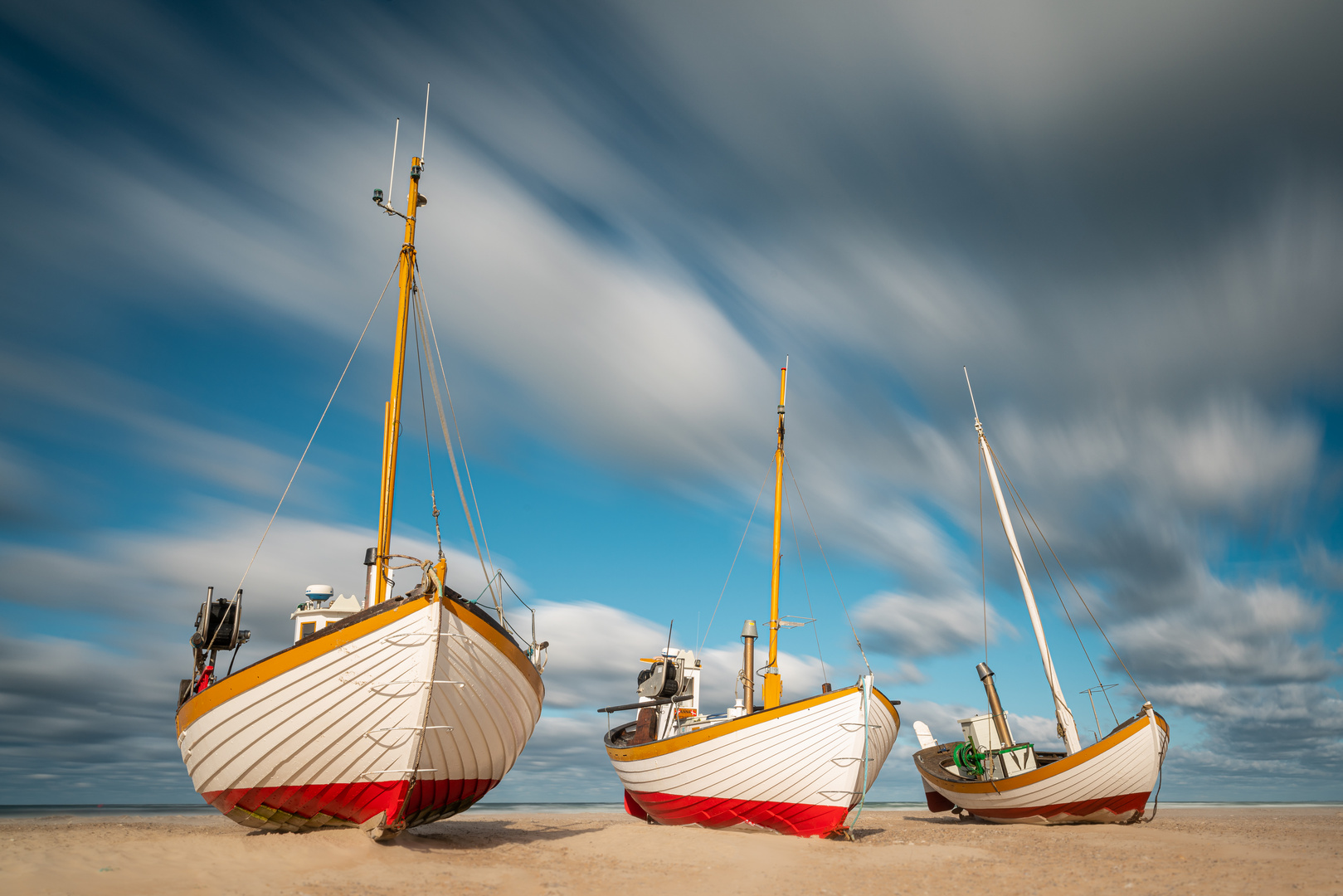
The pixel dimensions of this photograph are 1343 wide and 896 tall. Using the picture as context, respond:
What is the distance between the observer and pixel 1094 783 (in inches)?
838

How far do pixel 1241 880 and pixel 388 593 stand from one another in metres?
15.1

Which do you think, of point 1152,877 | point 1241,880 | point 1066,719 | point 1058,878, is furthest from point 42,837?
point 1066,719

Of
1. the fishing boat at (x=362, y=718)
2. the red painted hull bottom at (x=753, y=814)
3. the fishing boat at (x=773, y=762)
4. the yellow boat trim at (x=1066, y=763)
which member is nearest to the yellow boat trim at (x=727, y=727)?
the fishing boat at (x=773, y=762)

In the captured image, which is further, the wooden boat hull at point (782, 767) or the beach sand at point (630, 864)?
the wooden boat hull at point (782, 767)

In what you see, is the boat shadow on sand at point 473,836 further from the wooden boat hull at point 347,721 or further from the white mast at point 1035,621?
the white mast at point 1035,621

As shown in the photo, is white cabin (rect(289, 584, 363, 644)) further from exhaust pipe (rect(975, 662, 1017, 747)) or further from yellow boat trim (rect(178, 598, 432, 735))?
exhaust pipe (rect(975, 662, 1017, 747))

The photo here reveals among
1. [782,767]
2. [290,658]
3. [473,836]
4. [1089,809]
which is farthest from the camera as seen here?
[1089,809]

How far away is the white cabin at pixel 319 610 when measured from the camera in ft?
49.1

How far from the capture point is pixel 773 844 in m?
16.1

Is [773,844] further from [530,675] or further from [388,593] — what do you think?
[388,593]

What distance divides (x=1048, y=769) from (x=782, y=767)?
8.96 meters

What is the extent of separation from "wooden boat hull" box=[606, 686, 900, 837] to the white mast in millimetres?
7447

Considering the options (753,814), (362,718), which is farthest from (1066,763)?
(362,718)

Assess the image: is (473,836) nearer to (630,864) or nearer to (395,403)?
(630,864)
